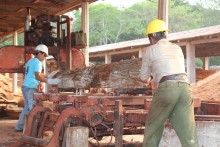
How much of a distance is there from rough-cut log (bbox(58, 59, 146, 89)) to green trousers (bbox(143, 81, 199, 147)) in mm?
1368

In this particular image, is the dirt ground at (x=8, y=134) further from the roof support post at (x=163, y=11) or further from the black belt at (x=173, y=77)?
the roof support post at (x=163, y=11)

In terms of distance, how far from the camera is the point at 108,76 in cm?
615

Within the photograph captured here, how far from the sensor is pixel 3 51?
992 cm

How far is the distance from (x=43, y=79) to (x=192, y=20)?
41.4m

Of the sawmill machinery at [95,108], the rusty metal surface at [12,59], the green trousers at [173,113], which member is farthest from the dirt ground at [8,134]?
the green trousers at [173,113]

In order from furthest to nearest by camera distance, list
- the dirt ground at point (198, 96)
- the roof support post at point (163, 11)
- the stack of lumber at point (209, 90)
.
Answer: the stack of lumber at point (209, 90) < the roof support post at point (163, 11) < the dirt ground at point (198, 96)

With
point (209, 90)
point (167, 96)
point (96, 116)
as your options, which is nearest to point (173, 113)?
point (167, 96)

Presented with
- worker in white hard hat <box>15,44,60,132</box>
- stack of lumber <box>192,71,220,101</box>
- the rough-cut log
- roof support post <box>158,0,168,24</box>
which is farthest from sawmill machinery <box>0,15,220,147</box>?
stack of lumber <box>192,71,220,101</box>

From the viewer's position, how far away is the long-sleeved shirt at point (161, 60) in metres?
4.53

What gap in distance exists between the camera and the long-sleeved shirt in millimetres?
4527

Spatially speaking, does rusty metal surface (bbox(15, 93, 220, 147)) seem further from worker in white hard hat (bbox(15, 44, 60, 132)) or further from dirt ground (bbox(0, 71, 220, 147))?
worker in white hard hat (bbox(15, 44, 60, 132))

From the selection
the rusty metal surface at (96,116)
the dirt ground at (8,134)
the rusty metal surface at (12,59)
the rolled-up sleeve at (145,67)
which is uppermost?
the rusty metal surface at (12,59)

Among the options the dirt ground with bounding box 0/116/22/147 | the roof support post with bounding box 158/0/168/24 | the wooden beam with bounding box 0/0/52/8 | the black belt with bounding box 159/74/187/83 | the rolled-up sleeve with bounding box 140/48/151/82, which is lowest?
the dirt ground with bounding box 0/116/22/147

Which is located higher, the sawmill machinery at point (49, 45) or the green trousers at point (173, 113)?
the sawmill machinery at point (49, 45)
